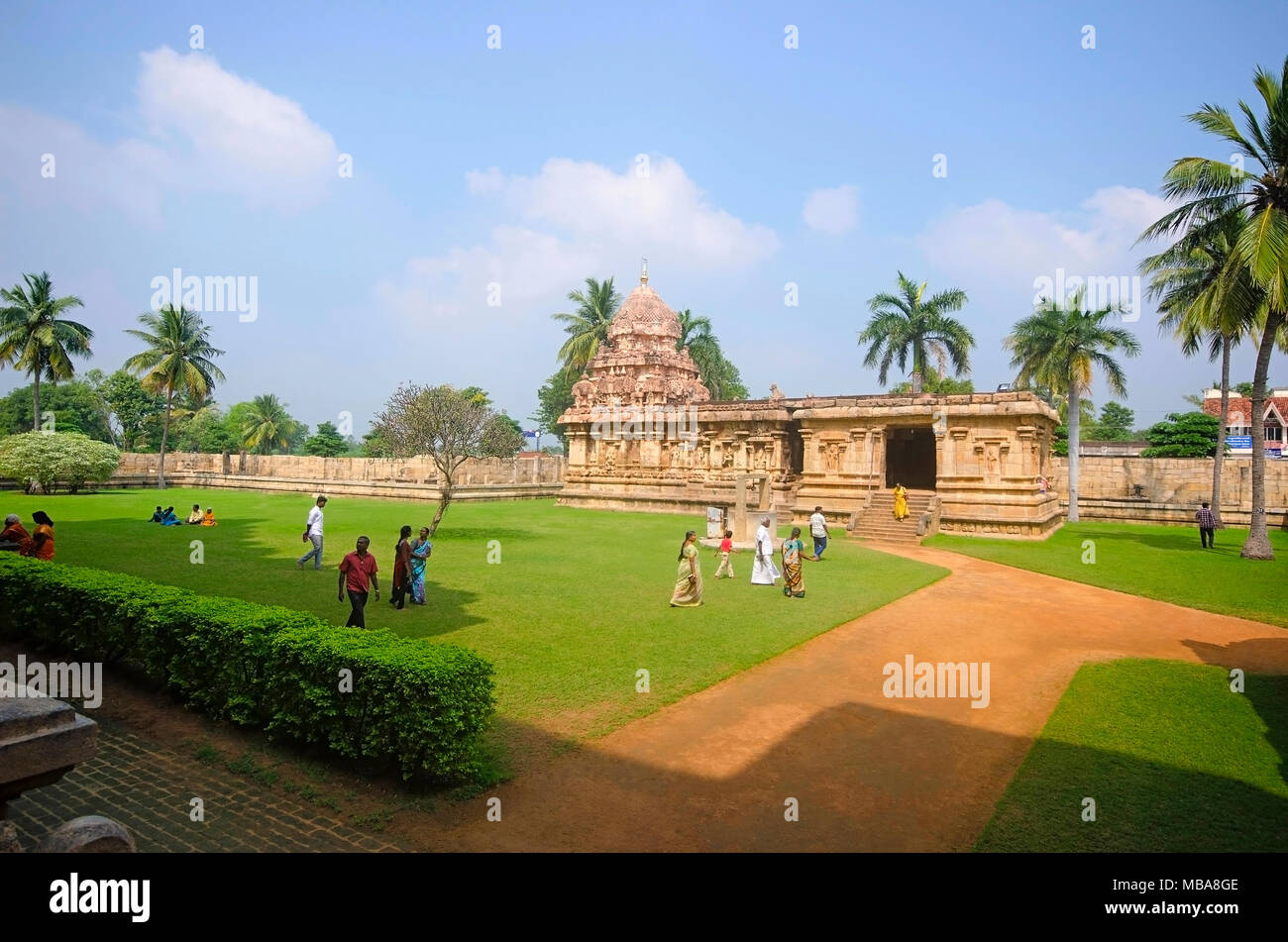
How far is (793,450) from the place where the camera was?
35.0 metres

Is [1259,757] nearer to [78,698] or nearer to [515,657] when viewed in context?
[515,657]

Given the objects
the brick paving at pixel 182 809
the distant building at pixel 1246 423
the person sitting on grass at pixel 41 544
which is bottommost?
the brick paving at pixel 182 809

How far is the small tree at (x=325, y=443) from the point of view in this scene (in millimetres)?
70688

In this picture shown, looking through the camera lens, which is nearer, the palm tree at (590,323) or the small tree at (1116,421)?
the palm tree at (590,323)

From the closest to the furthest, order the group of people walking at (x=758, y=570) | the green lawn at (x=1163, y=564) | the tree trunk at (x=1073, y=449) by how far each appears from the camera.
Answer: the group of people walking at (x=758, y=570) → the green lawn at (x=1163, y=564) → the tree trunk at (x=1073, y=449)

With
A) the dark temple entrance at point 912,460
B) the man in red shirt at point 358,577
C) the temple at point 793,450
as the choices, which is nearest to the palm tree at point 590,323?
the temple at point 793,450

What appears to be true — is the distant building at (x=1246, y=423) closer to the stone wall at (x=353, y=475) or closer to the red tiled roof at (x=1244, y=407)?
the red tiled roof at (x=1244, y=407)

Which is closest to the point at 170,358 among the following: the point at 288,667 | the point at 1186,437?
the point at 288,667

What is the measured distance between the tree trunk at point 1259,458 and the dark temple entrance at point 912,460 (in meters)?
14.5

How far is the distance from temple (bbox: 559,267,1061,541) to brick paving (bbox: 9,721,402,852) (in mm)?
17173

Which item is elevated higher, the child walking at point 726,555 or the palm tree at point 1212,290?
the palm tree at point 1212,290

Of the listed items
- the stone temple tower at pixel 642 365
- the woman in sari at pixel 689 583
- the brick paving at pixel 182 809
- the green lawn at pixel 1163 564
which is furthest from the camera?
the stone temple tower at pixel 642 365

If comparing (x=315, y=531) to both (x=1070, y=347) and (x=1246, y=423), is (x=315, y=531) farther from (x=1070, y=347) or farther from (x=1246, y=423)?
(x=1246, y=423)
